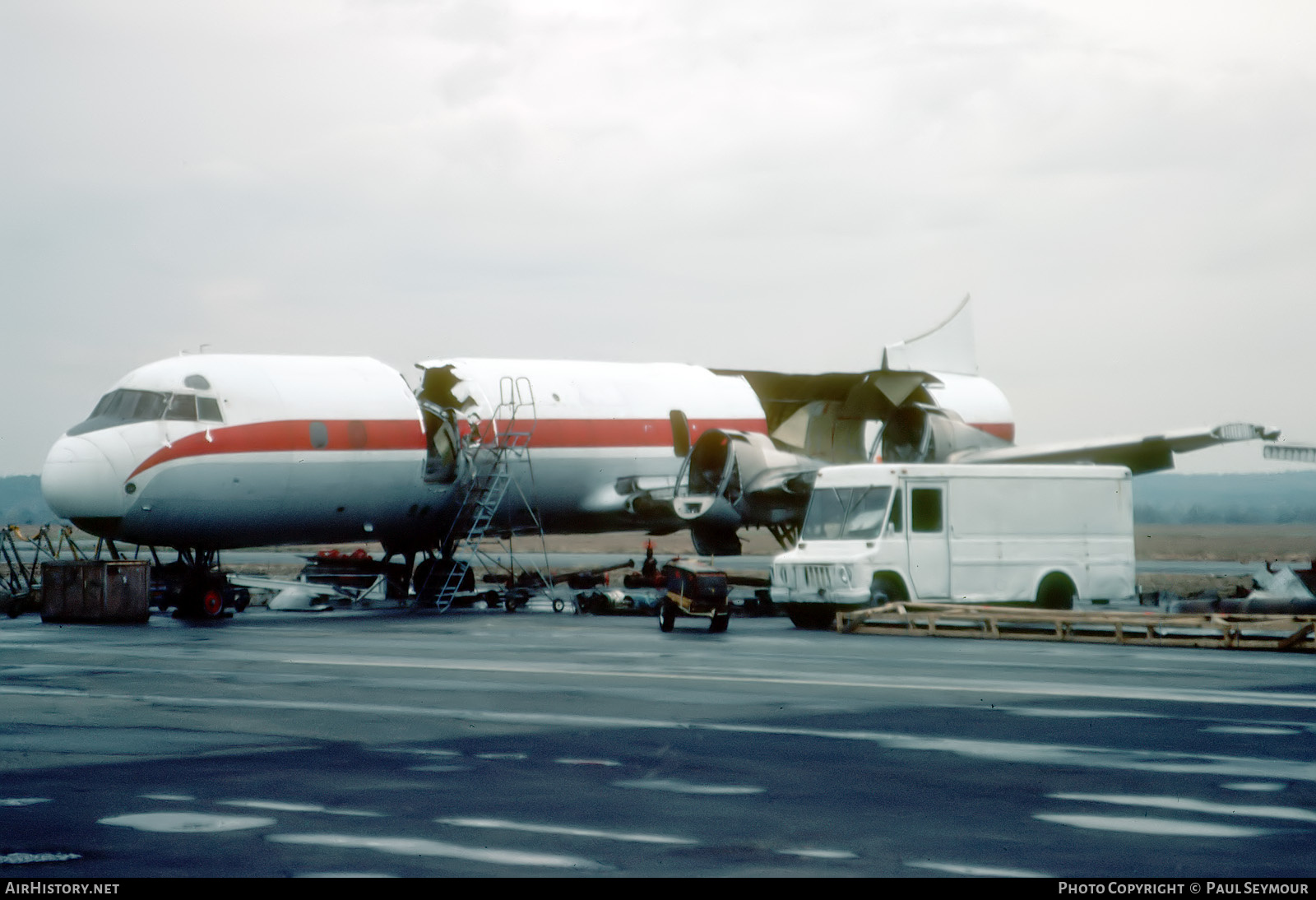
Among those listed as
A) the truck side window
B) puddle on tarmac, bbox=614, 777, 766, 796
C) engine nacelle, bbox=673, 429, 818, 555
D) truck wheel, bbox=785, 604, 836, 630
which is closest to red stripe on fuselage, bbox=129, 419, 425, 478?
engine nacelle, bbox=673, 429, 818, 555

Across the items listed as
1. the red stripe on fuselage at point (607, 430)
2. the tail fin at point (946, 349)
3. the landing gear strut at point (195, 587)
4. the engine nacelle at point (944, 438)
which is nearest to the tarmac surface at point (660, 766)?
the landing gear strut at point (195, 587)

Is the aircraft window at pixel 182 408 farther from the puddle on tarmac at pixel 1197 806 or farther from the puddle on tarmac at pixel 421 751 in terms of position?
the puddle on tarmac at pixel 1197 806

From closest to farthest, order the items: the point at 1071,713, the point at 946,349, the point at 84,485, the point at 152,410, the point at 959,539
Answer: the point at 1071,713
the point at 959,539
the point at 84,485
the point at 152,410
the point at 946,349

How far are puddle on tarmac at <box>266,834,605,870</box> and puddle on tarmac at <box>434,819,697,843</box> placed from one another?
0.48m

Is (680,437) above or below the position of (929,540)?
above

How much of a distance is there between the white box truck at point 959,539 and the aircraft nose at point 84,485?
11604 millimetres

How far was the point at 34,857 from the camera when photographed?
7332mm

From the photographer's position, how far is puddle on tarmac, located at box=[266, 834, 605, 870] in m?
7.23

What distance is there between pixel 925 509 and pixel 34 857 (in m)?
19.6

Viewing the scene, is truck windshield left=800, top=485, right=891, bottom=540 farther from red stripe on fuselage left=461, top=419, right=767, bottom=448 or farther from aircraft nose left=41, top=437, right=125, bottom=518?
aircraft nose left=41, top=437, right=125, bottom=518

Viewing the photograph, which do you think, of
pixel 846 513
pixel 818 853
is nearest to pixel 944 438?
pixel 846 513

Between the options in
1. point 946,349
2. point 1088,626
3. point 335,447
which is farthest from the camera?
point 946,349

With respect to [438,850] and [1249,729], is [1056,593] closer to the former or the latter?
[1249,729]

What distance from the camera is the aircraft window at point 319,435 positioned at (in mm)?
29281
